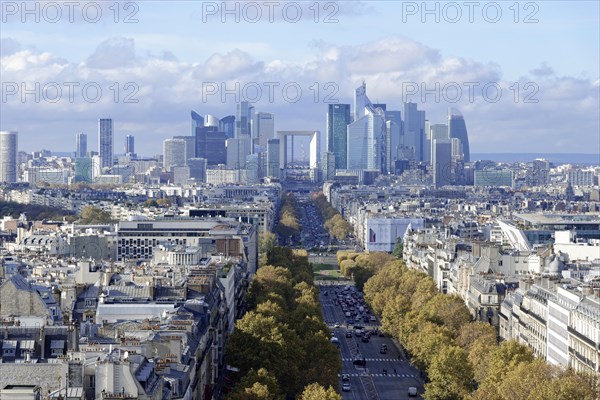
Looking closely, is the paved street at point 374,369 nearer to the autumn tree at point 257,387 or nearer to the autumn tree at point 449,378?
the autumn tree at point 449,378

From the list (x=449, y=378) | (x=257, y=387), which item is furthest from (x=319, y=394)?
(x=449, y=378)

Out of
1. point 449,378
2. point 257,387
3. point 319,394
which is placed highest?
point 257,387

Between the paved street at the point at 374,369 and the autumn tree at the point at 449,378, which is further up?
the autumn tree at the point at 449,378

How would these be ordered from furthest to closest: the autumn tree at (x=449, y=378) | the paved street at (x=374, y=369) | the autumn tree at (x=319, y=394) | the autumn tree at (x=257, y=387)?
the paved street at (x=374, y=369), the autumn tree at (x=449, y=378), the autumn tree at (x=319, y=394), the autumn tree at (x=257, y=387)

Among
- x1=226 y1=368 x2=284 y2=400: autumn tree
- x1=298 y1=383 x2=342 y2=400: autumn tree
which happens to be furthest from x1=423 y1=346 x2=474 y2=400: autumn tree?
x1=298 y1=383 x2=342 y2=400: autumn tree

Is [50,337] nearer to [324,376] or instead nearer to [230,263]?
[324,376]

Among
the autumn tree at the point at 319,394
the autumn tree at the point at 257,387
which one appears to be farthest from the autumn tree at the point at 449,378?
the autumn tree at the point at 319,394

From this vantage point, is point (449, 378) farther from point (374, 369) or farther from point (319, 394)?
point (374, 369)

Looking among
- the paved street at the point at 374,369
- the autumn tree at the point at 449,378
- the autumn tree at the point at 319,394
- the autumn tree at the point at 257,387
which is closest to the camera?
the autumn tree at the point at 257,387
